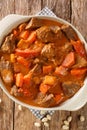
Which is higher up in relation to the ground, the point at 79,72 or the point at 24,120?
the point at 79,72

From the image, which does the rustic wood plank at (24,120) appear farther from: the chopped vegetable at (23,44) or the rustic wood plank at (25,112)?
the chopped vegetable at (23,44)

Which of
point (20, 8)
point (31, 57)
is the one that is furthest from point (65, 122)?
point (20, 8)

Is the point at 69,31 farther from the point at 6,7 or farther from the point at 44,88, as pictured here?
the point at 6,7

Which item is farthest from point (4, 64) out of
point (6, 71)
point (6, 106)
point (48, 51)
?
point (6, 106)

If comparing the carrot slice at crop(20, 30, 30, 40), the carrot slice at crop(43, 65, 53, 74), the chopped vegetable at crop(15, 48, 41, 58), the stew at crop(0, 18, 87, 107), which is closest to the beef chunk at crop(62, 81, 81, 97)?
the stew at crop(0, 18, 87, 107)

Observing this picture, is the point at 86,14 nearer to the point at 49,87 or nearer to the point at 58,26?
the point at 58,26

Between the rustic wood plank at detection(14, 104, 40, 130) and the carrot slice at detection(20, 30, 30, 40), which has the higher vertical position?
the carrot slice at detection(20, 30, 30, 40)

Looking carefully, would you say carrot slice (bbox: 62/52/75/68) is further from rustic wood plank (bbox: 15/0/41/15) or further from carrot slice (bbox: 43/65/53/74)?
rustic wood plank (bbox: 15/0/41/15)
